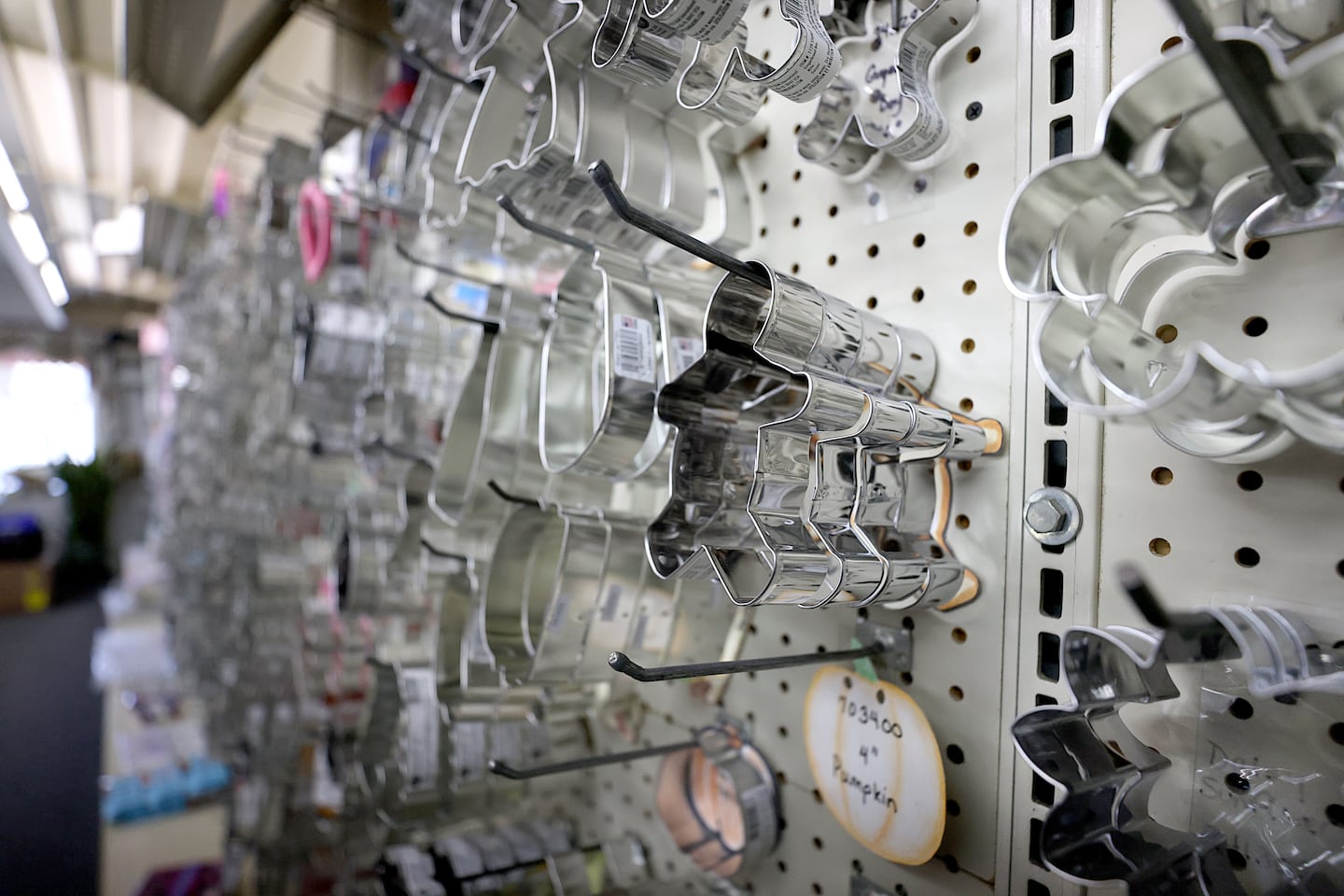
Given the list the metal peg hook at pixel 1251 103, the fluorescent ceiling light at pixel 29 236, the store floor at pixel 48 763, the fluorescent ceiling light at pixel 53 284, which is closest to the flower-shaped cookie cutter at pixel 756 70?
the metal peg hook at pixel 1251 103

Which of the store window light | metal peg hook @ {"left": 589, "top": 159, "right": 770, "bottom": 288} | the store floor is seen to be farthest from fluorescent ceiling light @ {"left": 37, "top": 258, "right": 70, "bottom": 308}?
metal peg hook @ {"left": 589, "top": 159, "right": 770, "bottom": 288}

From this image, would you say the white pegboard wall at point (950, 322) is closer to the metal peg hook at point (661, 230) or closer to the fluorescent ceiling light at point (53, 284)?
the metal peg hook at point (661, 230)

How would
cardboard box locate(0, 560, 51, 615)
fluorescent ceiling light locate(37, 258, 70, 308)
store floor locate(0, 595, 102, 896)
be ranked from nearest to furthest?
store floor locate(0, 595, 102, 896) < fluorescent ceiling light locate(37, 258, 70, 308) < cardboard box locate(0, 560, 51, 615)

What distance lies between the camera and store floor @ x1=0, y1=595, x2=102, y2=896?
2754 millimetres

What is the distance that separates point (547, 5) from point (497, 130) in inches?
5.3

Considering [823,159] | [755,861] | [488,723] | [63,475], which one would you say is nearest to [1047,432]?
[823,159]

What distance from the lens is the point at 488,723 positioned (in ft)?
3.27

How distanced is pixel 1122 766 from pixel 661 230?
434 millimetres

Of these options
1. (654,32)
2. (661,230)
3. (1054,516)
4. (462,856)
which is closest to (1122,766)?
(1054,516)

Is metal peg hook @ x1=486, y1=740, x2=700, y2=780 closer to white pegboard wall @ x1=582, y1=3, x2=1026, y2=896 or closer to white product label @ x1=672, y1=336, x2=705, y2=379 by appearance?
white pegboard wall @ x1=582, y1=3, x2=1026, y2=896

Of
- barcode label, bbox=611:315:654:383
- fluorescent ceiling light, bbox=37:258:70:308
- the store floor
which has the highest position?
fluorescent ceiling light, bbox=37:258:70:308

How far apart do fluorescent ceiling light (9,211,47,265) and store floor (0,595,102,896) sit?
302 centimetres

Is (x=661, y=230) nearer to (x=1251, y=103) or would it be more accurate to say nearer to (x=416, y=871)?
(x=1251, y=103)

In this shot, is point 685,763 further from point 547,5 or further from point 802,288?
point 547,5
